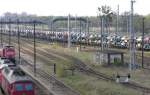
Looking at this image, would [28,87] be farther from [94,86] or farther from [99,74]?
[99,74]

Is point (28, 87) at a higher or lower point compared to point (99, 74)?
higher

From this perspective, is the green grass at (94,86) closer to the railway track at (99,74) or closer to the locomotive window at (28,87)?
the railway track at (99,74)

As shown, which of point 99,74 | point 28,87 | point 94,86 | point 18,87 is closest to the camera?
point 18,87

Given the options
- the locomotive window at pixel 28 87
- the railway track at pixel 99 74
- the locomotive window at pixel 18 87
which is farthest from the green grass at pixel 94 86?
the locomotive window at pixel 18 87

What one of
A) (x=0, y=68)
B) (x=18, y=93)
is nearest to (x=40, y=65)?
(x=0, y=68)

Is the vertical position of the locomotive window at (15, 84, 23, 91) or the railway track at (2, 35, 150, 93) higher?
the locomotive window at (15, 84, 23, 91)

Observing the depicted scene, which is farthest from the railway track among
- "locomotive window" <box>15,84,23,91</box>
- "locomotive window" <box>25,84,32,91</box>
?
"locomotive window" <box>15,84,23,91</box>

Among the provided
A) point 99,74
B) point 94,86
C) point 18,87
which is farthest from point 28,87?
point 99,74

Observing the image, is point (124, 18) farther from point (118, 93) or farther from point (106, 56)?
point (118, 93)

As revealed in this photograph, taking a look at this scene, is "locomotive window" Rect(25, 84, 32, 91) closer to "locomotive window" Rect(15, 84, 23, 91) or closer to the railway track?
"locomotive window" Rect(15, 84, 23, 91)

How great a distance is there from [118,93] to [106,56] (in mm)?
18239

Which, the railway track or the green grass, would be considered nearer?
the green grass

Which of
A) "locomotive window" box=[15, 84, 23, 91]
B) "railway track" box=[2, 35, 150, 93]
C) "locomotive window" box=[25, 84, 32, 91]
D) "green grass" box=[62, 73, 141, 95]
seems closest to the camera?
"locomotive window" box=[15, 84, 23, 91]

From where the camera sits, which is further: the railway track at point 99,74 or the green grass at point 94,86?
the railway track at point 99,74
